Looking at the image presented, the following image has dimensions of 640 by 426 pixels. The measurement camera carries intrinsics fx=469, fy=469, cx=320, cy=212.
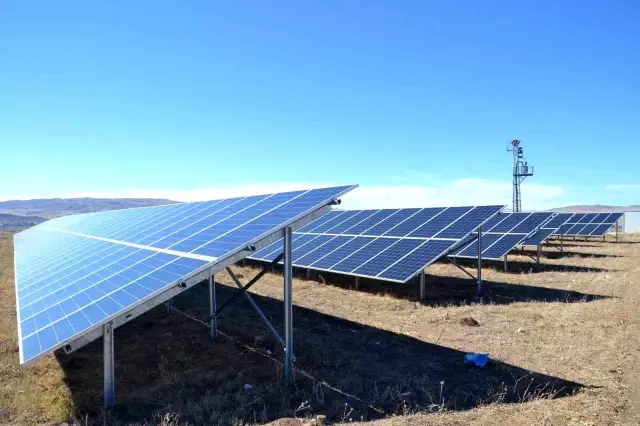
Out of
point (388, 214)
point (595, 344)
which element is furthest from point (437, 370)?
point (388, 214)

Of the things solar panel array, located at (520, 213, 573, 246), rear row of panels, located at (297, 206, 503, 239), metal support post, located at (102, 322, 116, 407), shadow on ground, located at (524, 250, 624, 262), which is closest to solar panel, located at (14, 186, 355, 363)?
metal support post, located at (102, 322, 116, 407)

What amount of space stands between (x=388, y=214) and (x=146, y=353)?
17232mm

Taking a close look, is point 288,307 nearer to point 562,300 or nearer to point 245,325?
point 245,325

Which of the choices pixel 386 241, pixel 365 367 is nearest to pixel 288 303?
pixel 365 367

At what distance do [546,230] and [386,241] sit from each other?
1773 centimetres

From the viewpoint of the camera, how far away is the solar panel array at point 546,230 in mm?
29330

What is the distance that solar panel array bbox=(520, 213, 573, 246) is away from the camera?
29330 millimetres

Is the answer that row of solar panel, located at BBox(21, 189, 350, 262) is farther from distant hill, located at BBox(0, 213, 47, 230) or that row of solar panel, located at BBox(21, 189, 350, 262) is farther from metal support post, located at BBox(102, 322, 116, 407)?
distant hill, located at BBox(0, 213, 47, 230)

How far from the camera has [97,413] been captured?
7.66 meters

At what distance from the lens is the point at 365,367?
10.3m

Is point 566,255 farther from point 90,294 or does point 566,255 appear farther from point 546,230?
point 90,294

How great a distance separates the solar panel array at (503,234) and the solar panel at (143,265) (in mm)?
14051

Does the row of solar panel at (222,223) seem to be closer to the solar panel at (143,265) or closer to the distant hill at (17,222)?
the solar panel at (143,265)

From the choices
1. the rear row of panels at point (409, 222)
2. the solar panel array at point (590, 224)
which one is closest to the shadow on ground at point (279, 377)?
the rear row of panels at point (409, 222)
